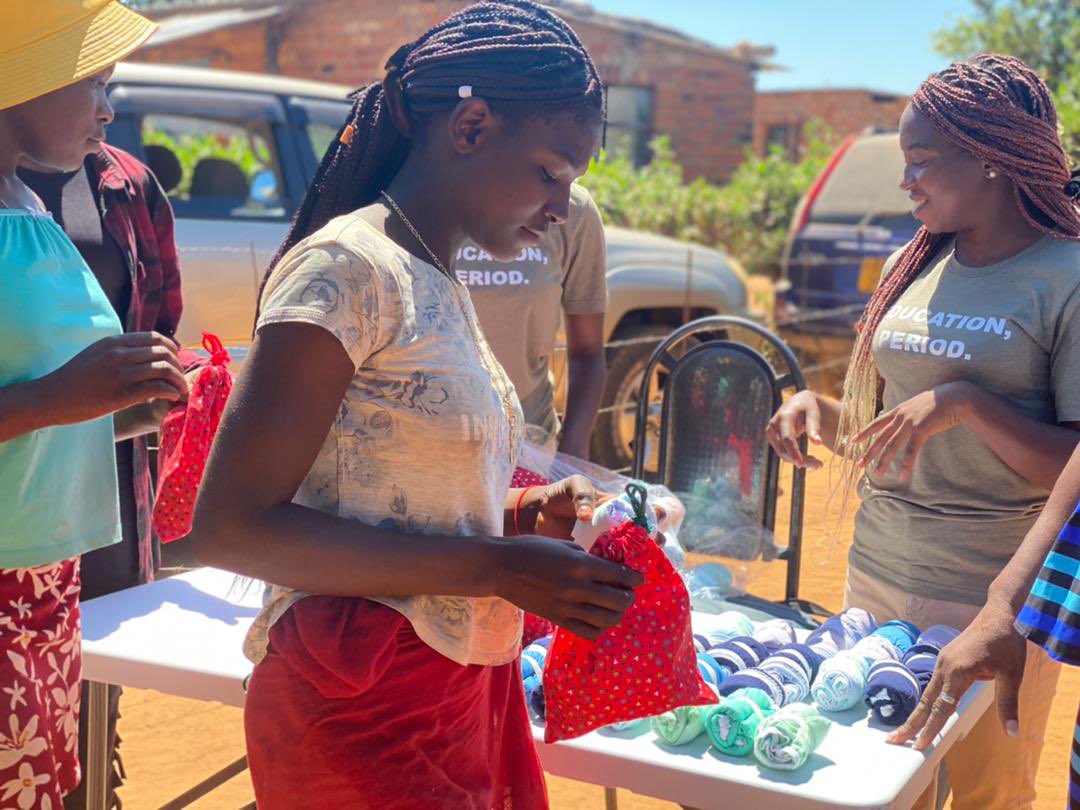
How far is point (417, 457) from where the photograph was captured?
147 centimetres

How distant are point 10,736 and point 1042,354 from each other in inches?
82.7

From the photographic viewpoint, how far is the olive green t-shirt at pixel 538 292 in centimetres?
312

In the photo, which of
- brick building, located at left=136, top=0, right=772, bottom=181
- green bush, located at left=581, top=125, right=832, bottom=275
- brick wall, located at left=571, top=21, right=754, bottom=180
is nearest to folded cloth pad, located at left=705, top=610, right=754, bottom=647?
brick building, located at left=136, top=0, right=772, bottom=181

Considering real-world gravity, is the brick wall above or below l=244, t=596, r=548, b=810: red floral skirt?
above

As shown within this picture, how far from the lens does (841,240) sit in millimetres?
10172

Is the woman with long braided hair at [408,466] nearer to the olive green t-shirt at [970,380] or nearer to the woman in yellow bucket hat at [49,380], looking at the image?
the woman in yellow bucket hat at [49,380]

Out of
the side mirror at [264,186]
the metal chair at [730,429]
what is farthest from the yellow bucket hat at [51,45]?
the side mirror at [264,186]

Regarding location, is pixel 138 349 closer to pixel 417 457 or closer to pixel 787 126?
pixel 417 457

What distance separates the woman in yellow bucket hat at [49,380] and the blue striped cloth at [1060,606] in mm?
1399

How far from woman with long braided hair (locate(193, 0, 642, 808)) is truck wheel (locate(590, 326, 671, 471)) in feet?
16.0

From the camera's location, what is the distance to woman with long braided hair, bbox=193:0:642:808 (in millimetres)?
1392

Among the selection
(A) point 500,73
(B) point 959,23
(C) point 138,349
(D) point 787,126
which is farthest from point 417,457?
(D) point 787,126

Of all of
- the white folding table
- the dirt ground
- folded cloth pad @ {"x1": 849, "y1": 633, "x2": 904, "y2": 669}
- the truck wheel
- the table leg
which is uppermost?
folded cloth pad @ {"x1": 849, "y1": 633, "x2": 904, "y2": 669}

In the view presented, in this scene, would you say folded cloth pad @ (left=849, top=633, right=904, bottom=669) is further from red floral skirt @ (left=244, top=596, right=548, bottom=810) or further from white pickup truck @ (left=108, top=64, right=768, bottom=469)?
white pickup truck @ (left=108, top=64, right=768, bottom=469)
